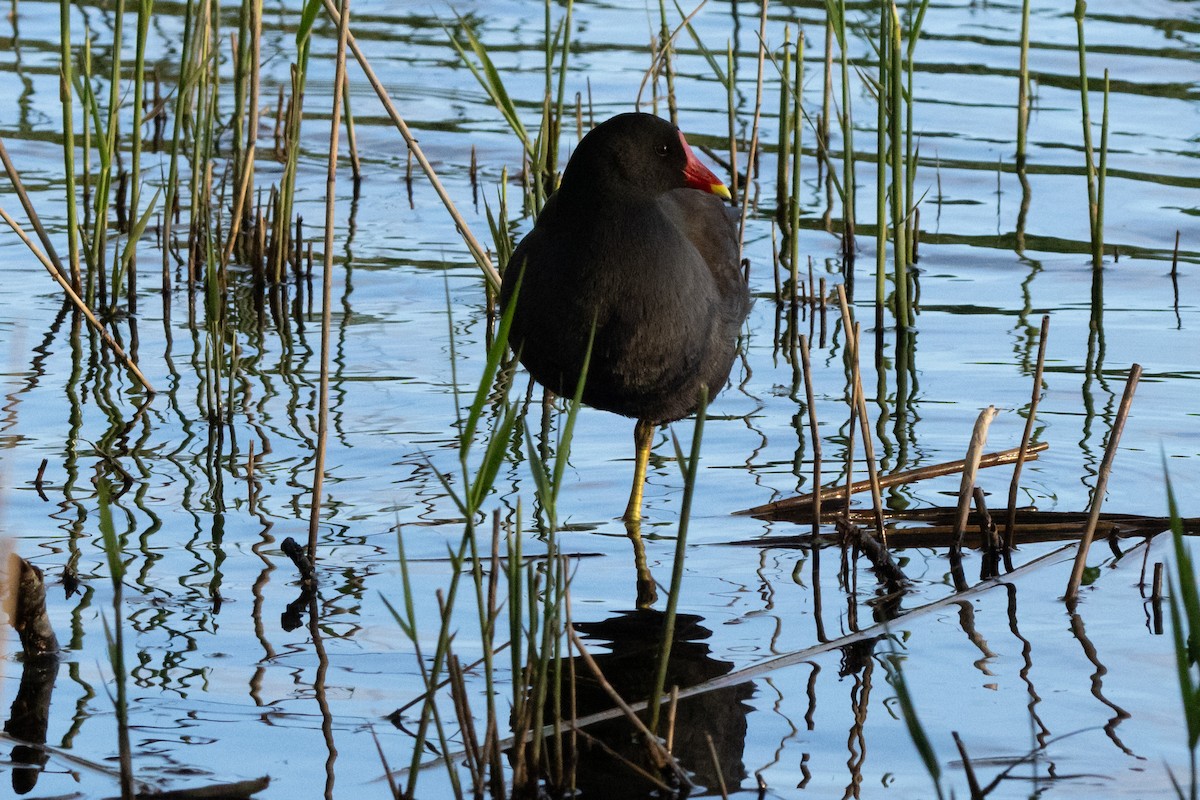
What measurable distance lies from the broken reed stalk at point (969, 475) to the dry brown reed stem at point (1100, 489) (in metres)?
0.27

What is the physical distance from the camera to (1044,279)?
633cm

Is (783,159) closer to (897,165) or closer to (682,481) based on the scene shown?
(897,165)

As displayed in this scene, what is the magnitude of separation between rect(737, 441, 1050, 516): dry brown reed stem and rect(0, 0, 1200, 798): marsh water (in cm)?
5

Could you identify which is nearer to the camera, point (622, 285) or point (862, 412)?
point (862, 412)

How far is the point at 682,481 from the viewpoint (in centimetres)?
465

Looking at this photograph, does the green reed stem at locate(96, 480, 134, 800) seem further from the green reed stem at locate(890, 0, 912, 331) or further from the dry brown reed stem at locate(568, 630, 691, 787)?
the green reed stem at locate(890, 0, 912, 331)

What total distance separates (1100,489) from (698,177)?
4.51 feet

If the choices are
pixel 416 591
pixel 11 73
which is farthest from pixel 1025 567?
pixel 11 73

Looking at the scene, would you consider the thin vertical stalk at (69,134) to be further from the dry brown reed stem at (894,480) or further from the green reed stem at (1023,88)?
the green reed stem at (1023,88)

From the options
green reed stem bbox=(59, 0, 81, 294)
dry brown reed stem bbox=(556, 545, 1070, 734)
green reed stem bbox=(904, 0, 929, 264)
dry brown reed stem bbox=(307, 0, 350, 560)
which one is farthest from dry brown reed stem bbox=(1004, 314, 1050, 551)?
green reed stem bbox=(59, 0, 81, 294)

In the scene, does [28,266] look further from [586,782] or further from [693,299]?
[586,782]

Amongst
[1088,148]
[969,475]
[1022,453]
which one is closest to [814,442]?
[969,475]

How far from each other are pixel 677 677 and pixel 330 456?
5.21ft

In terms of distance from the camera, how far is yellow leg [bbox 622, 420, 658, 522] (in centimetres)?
419
